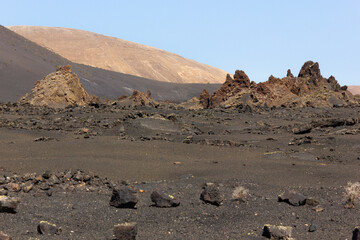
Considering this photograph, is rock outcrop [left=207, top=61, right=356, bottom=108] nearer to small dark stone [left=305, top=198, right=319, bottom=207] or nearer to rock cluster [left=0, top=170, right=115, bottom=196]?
rock cluster [left=0, top=170, right=115, bottom=196]

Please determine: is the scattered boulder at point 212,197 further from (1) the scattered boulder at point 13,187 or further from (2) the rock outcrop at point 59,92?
(2) the rock outcrop at point 59,92

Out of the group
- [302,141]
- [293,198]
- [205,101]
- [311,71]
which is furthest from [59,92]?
[293,198]

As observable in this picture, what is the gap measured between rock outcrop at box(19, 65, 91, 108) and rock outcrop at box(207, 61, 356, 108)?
777 centimetres

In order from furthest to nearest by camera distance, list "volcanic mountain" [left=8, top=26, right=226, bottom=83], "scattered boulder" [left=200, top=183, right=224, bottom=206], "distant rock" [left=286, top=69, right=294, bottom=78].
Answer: "volcanic mountain" [left=8, top=26, right=226, bottom=83]
"distant rock" [left=286, top=69, right=294, bottom=78]
"scattered boulder" [left=200, top=183, right=224, bottom=206]

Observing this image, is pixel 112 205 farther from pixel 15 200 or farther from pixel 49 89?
pixel 49 89

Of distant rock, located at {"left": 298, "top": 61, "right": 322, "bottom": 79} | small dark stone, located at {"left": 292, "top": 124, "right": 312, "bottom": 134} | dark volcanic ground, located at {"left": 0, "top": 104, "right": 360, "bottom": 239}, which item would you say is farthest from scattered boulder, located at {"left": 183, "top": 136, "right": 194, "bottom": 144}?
distant rock, located at {"left": 298, "top": 61, "right": 322, "bottom": 79}

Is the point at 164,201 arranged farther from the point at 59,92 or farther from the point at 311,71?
the point at 311,71

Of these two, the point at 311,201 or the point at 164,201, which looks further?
the point at 311,201

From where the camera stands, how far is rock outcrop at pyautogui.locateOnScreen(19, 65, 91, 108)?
2186cm

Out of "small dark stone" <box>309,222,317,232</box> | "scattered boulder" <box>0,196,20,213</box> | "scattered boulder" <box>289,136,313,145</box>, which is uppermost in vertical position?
"scattered boulder" <box>289,136,313,145</box>

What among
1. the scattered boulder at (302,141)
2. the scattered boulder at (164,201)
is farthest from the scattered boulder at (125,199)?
the scattered boulder at (302,141)

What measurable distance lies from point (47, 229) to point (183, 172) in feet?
11.6

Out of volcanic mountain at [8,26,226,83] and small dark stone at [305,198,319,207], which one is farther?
volcanic mountain at [8,26,226,83]

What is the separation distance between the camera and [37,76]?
145 ft
